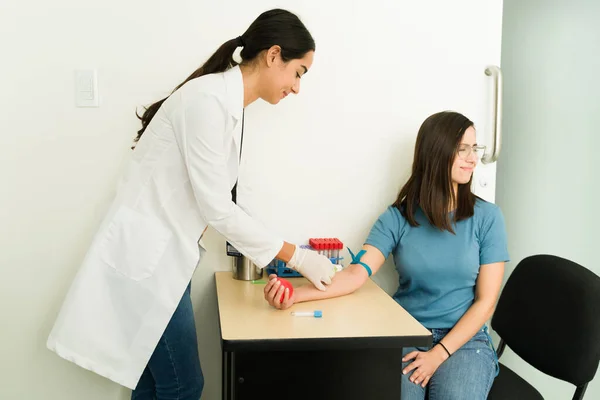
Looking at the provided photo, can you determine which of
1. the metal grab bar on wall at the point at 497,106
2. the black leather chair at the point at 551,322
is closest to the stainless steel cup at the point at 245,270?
the black leather chair at the point at 551,322

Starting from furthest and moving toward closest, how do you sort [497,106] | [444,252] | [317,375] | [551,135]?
1. [551,135]
2. [497,106]
3. [444,252]
4. [317,375]

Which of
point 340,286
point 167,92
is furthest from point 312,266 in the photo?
point 167,92

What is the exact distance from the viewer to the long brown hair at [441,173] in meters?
1.69

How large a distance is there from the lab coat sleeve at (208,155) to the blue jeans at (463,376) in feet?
2.06

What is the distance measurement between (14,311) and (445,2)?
1692mm

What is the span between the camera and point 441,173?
170 centimetres

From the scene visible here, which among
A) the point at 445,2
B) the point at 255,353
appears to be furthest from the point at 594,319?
the point at 445,2

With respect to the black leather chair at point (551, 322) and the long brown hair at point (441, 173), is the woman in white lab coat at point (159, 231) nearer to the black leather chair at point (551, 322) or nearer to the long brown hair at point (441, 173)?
the long brown hair at point (441, 173)

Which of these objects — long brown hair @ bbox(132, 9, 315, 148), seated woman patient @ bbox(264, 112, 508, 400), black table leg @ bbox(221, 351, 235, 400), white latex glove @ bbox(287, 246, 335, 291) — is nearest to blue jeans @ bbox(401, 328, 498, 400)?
A: seated woman patient @ bbox(264, 112, 508, 400)

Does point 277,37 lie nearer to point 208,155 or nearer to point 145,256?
point 208,155

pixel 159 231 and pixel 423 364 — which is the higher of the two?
pixel 159 231

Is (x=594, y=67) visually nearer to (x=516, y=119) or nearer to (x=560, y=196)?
(x=516, y=119)

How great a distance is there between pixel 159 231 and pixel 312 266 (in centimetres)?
40

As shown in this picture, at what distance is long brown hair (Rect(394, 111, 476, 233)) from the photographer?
169 centimetres
